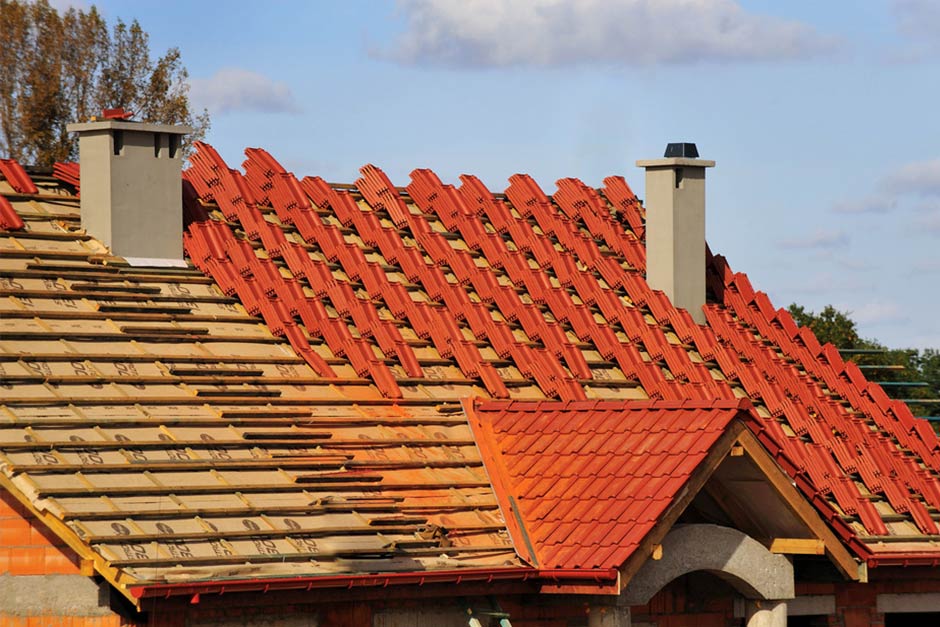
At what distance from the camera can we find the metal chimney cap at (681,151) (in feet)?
81.1

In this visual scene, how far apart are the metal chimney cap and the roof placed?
19.7ft

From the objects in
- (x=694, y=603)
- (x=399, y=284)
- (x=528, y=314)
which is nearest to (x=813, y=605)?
(x=694, y=603)

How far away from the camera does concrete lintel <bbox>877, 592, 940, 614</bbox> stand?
69.5 ft

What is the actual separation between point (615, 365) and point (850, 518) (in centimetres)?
352

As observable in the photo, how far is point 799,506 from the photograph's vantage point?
1780 cm

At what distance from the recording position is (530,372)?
70.6 feet

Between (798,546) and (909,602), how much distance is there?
382 cm

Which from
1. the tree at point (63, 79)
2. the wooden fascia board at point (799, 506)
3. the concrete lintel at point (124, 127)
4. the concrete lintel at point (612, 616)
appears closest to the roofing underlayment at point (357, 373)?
the wooden fascia board at point (799, 506)

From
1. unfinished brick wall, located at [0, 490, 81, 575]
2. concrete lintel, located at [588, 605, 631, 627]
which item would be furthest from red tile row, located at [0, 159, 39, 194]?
concrete lintel, located at [588, 605, 631, 627]

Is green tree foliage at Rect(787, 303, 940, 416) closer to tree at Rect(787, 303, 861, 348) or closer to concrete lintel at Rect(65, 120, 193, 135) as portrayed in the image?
tree at Rect(787, 303, 861, 348)

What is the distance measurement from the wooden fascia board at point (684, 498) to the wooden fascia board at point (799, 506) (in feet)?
0.44

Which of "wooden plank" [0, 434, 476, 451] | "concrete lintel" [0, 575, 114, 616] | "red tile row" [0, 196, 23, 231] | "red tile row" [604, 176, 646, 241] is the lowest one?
"concrete lintel" [0, 575, 114, 616]

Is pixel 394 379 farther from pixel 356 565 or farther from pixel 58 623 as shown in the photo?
pixel 58 623

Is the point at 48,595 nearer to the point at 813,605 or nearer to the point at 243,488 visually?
the point at 243,488
